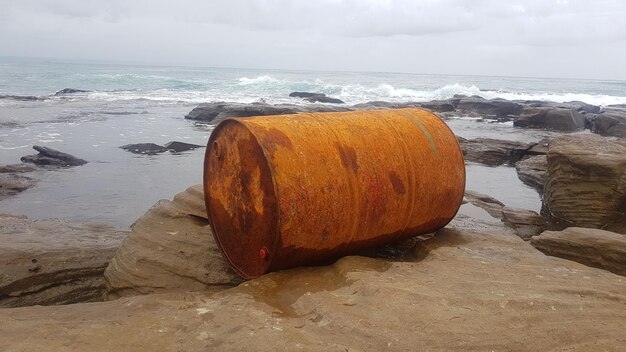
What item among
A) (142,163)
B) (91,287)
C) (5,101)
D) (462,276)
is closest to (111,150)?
(142,163)

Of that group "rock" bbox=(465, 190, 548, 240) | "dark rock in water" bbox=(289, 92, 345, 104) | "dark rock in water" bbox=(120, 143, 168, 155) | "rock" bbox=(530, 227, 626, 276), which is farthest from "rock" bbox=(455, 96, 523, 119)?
"rock" bbox=(530, 227, 626, 276)

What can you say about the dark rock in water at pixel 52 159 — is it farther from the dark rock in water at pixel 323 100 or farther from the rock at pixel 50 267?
the dark rock in water at pixel 323 100

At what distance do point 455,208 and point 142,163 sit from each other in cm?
741

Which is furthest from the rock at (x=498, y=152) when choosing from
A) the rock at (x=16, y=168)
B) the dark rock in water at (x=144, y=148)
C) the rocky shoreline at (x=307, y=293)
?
the rock at (x=16, y=168)

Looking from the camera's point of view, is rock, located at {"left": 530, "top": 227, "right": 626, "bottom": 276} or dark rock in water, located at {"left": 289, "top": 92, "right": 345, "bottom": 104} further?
dark rock in water, located at {"left": 289, "top": 92, "right": 345, "bottom": 104}

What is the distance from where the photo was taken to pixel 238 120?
3.00 m

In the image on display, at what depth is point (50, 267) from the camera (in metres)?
3.83

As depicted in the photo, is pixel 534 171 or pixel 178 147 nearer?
pixel 534 171

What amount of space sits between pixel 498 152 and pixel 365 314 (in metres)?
9.67

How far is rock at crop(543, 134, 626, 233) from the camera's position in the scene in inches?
207

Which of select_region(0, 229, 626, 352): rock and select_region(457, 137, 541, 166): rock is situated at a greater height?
select_region(0, 229, 626, 352): rock

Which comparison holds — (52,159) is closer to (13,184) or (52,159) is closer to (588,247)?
(13,184)

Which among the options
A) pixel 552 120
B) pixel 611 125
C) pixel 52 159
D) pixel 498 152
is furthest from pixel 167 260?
pixel 611 125

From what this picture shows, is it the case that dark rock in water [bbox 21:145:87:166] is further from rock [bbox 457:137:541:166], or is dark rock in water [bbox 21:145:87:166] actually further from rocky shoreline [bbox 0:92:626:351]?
rock [bbox 457:137:541:166]
